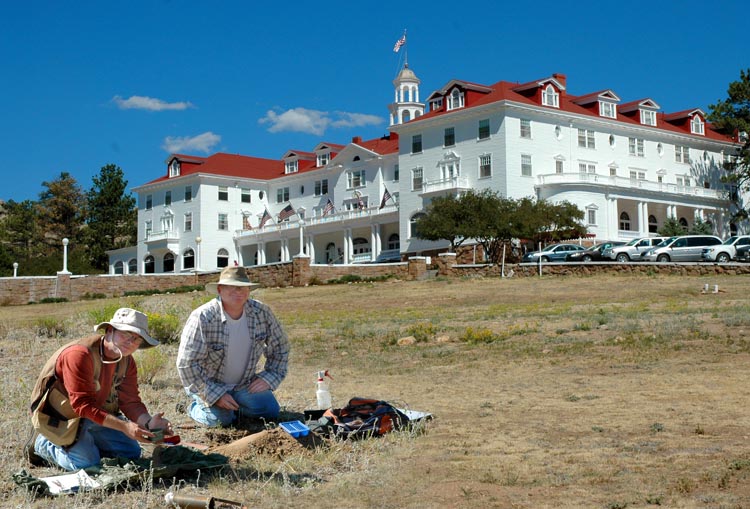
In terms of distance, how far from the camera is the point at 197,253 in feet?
220

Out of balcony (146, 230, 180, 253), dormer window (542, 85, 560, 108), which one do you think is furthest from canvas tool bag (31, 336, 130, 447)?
balcony (146, 230, 180, 253)

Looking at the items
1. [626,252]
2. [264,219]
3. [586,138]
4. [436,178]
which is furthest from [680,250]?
[264,219]

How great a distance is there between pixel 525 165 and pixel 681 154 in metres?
15.9

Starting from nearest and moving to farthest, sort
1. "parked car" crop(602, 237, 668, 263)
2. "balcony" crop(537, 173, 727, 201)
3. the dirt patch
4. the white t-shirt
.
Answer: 1. the dirt patch
2. the white t-shirt
3. "parked car" crop(602, 237, 668, 263)
4. "balcony" crop(537, 173, 727, 201)

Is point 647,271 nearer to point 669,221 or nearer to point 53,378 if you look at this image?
point 669,221

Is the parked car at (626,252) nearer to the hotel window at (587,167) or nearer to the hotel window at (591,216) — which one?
the hotel window at (591,216)

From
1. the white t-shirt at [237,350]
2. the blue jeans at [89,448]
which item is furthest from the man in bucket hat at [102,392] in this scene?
the white t-shirt at [237,350]

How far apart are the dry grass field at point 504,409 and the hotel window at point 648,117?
41818 millimetres

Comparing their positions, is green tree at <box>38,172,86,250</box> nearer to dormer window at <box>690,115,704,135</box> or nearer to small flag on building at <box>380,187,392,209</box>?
small flag on building at <box>380,187,392,209</box>

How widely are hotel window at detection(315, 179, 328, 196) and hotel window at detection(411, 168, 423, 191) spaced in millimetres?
12177

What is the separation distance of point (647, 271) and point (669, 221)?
21131 mm

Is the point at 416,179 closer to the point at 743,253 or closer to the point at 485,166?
the point at 485,166

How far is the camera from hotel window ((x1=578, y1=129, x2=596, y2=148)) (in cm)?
5656

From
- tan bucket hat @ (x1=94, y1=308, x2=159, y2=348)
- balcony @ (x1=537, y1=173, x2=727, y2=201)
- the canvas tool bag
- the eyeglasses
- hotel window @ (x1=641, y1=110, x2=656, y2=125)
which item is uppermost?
hotel window @ (x1=641, y1=110, x2=656, y2=125)
